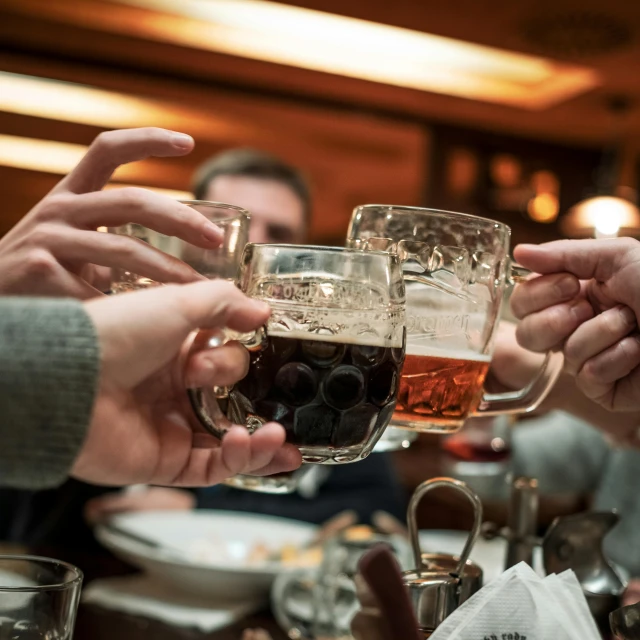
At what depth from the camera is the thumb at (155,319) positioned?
1.59 feet

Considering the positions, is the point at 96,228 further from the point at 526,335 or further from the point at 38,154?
the point at 38,154

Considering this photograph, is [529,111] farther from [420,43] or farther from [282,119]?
[282,119]

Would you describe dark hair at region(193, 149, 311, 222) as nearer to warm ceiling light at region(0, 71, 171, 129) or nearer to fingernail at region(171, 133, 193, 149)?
fingernail at region(171, 133, 193, 149)

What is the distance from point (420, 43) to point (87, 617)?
170 inches

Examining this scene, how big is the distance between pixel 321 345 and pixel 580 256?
12.4 inches

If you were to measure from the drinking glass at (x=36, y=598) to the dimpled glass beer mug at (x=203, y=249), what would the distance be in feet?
0.81

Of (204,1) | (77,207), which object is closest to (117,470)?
(77,207)

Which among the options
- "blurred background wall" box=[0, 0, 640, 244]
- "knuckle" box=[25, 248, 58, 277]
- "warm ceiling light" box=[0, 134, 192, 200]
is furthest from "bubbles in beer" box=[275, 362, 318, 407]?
"warm ceiling light" box=[0, 134, 192, 200]

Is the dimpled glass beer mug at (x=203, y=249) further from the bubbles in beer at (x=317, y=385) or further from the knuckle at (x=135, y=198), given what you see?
the bubbles in beer at (x=317, y=385)

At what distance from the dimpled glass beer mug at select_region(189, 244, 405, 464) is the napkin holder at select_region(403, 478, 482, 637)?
0.44 ft

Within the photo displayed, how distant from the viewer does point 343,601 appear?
113 centimetres

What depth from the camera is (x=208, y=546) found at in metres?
1.47

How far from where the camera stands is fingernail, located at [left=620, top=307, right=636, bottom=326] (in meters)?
0.74

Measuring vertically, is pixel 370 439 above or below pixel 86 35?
below
